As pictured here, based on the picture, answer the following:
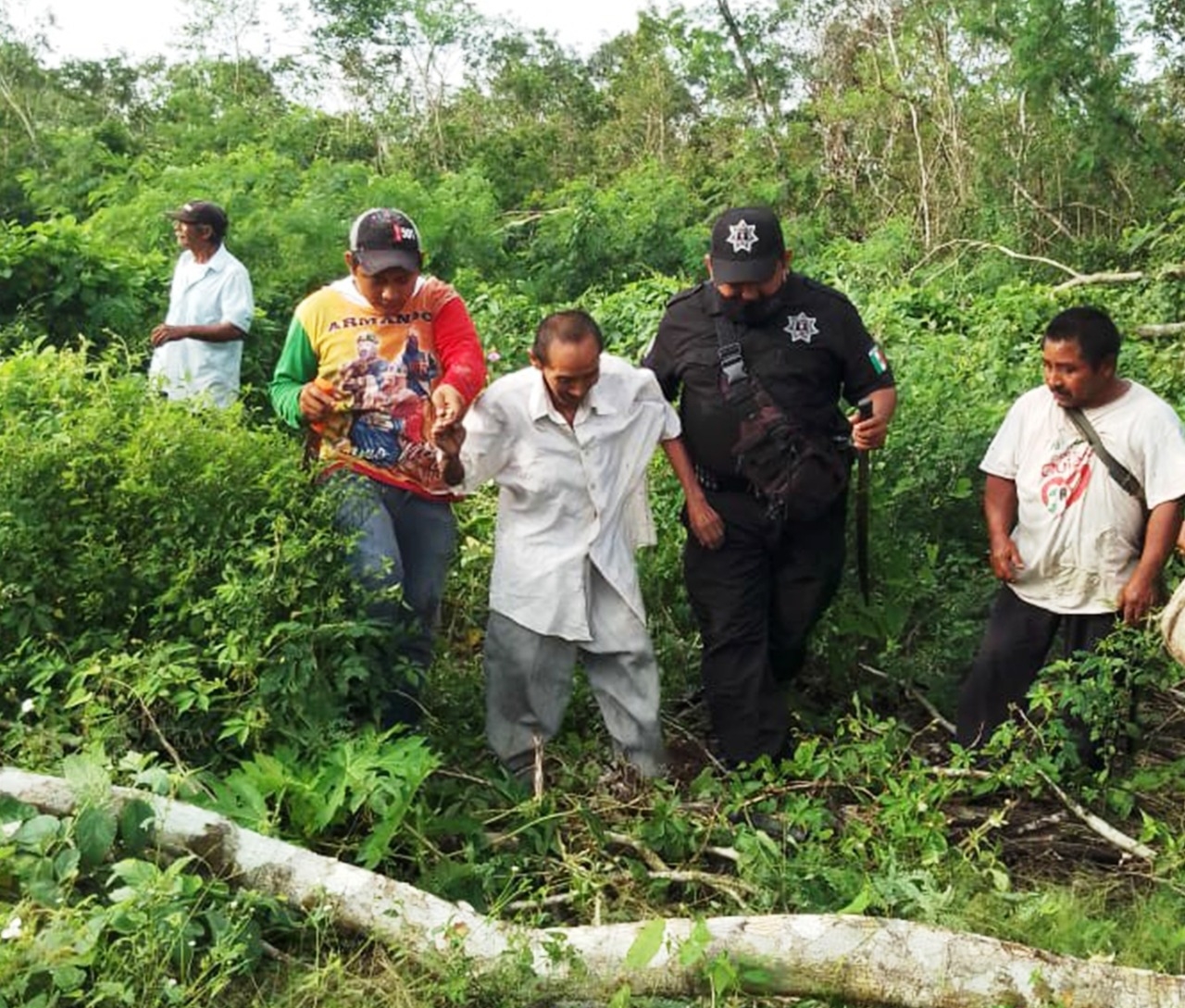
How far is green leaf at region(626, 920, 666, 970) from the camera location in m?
3.17

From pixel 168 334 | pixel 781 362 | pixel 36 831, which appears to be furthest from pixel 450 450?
pixel 168 334

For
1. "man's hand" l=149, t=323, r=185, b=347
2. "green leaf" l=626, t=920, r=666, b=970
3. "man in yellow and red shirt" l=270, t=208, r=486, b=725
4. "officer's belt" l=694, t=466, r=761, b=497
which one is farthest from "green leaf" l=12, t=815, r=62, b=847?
"man's hand" l=149, t=323, r=185, b=347

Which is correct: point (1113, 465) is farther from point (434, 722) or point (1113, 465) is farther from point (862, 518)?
point (434, 722)

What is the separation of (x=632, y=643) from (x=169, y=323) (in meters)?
3.45

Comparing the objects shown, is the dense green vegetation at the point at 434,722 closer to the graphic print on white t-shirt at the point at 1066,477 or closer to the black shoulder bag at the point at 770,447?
the graphic print on white t-shirt at the point at 1066,477

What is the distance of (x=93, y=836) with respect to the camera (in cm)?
335

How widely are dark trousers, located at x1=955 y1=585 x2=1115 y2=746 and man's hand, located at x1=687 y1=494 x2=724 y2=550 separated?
0.91 m

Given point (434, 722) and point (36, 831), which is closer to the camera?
point (36, 831)

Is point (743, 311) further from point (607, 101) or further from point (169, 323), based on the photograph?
point (607, 101)

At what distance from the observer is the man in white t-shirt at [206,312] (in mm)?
6836

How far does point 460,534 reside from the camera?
6020mm

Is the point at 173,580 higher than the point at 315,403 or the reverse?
the reverse

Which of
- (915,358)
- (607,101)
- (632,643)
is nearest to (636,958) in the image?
(632,643)

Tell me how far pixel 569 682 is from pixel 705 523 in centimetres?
65
